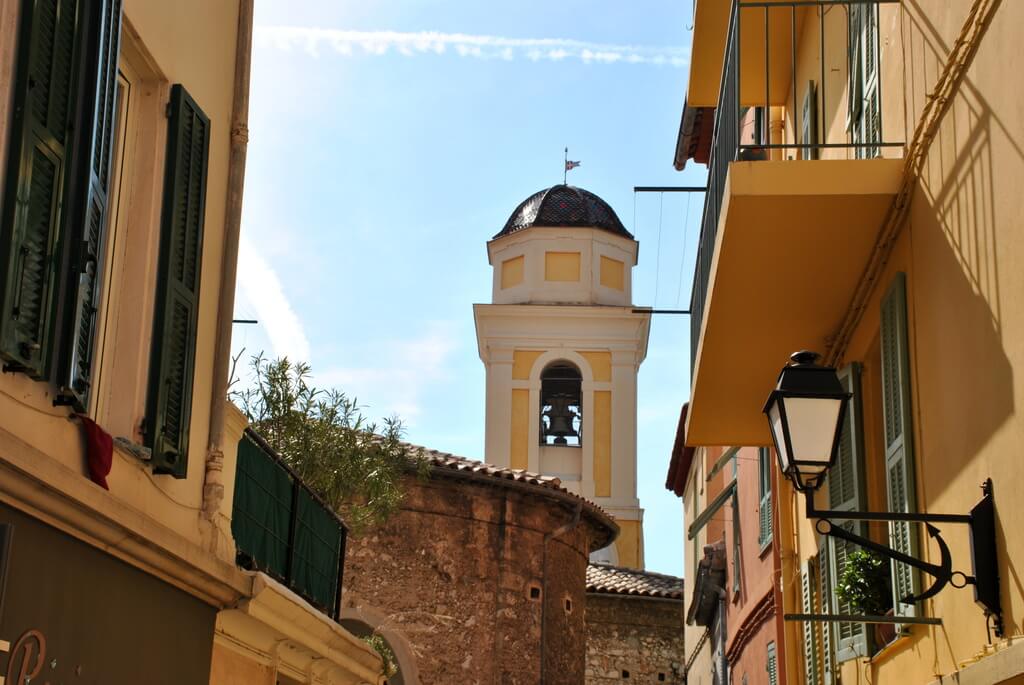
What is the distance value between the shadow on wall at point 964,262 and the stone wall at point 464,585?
14682 mm

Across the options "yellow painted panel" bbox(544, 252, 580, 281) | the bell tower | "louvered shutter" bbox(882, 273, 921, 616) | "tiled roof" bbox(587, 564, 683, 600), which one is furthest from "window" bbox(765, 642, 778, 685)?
"yellow painted panel" bbox(544, 252, 580, 281)

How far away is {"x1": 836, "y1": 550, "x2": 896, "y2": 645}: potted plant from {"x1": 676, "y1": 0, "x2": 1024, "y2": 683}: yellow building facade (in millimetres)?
73

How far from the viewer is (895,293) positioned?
24.2ft

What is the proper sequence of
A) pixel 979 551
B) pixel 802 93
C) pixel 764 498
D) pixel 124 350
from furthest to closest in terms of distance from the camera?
1. pixel 764 498
2. pixel 802 93
3. pixel 124 350
4. pixel 979 551

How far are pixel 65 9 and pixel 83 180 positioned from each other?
63 centimetres

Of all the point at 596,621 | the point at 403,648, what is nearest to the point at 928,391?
the point at 403,648

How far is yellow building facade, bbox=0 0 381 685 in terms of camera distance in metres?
5.19

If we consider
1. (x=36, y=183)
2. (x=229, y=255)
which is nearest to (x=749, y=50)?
(x=229, y=255)

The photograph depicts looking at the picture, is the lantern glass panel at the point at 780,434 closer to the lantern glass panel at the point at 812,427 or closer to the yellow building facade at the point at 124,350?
the lantern glass panel at the point at 812,427

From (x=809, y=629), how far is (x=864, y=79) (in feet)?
14.1

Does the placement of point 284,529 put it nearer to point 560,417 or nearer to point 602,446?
point 602,446

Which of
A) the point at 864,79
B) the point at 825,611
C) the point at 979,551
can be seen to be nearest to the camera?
the point at 979,551

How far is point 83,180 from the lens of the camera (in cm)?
554

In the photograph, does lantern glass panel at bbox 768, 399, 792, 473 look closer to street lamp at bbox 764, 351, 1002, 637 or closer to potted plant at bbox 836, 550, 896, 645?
street lamp at bbox 764, 351, 1002, 637
